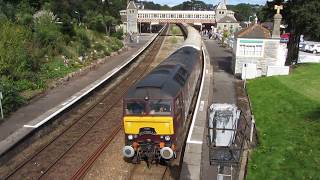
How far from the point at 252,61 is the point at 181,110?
16.6 metres

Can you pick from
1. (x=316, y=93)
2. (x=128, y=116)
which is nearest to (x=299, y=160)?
(x=128, y=116)

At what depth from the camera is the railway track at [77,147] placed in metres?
14.7

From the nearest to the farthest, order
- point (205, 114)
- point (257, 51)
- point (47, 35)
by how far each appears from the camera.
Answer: point (205, 114) < point (257, 51) < point (47, 35)

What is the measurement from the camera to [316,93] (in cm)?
2275

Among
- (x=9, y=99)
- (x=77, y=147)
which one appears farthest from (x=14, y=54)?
(x=77, y=147)

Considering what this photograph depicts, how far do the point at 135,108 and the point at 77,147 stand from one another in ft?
14.6

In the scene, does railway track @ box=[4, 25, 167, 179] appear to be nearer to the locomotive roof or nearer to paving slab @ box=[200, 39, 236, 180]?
the locomotive roof

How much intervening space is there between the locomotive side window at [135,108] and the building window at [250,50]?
18388 mm

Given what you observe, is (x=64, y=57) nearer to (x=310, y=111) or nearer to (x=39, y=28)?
(x=39, y=28)

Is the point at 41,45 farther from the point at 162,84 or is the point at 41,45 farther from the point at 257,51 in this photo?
the point at 162,84

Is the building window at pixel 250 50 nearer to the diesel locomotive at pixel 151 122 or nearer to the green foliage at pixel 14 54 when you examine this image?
the green foliage at pixel 14 54

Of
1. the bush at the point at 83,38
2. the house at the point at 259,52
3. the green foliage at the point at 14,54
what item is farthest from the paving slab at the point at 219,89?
the bush at the point at 83,38

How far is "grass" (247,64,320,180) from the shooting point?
1412 centimetres

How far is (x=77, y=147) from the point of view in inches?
675
